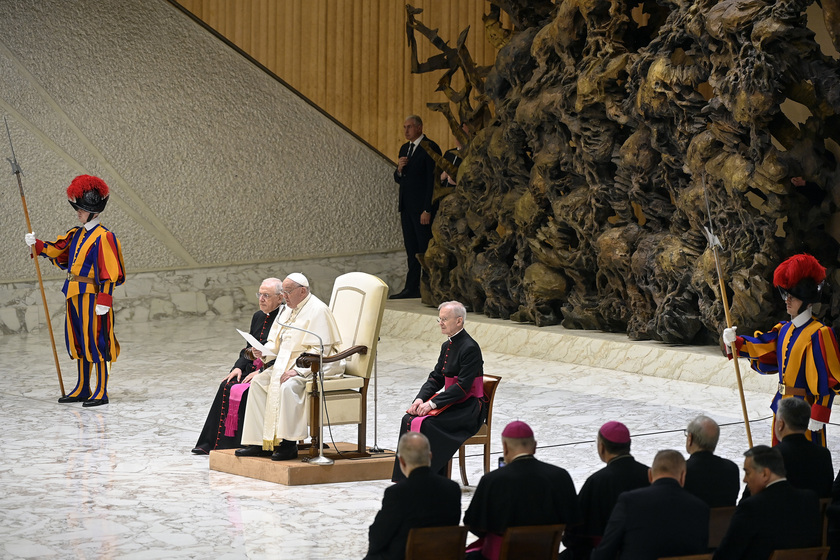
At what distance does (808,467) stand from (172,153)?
10036 millimetres

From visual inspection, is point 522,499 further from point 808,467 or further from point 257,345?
point 257,345

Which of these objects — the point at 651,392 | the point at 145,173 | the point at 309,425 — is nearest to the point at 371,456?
the point at 309,425

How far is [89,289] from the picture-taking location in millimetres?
8625

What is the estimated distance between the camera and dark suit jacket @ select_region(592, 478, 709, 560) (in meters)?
3.71

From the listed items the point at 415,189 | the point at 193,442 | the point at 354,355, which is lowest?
the point at 193,442

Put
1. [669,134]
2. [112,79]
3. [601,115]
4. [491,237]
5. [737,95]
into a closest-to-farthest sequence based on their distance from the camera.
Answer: [737,95] < [669,134] < [601,115] < [491,237] < [112,79]

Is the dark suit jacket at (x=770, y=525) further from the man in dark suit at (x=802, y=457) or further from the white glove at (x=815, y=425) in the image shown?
the white glove at (x=815, y=425)

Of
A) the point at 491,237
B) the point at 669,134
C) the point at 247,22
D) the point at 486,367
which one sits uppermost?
the point at 247,22

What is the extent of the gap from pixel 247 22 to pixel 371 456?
8.44m

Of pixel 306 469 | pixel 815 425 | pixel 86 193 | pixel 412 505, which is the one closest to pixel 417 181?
pixel 86 193

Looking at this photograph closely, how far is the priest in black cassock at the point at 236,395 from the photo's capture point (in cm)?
676

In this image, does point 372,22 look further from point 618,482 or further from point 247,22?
point 618,482

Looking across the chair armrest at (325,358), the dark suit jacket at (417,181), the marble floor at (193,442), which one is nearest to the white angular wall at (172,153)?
the dark suit jacket at (417,181)

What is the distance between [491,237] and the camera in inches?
466
